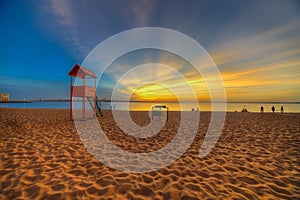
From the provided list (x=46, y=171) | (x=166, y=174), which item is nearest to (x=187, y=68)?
(x=166, y=174)

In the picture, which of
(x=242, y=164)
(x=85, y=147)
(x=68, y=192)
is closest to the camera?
(x=68, y=192)

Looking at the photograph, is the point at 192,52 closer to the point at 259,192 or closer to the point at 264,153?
the point at 264,153

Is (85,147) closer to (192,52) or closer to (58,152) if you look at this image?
(58,152)

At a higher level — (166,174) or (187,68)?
(187,68)

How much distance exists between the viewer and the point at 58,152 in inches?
177

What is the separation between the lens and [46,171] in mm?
3305

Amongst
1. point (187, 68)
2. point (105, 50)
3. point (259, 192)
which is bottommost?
point (259, 192)

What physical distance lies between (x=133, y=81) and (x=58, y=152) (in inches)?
896

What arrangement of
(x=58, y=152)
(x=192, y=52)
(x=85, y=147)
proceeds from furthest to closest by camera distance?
(x=192, y=52), (x=85, y=147), (x=58, y=152)

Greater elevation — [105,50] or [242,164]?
[105,50]

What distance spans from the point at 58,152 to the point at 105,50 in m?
14.7

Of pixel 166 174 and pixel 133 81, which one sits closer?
pixel 166 174

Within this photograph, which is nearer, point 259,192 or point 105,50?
point 259,192

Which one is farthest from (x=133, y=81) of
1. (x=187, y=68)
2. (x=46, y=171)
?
(x=46, y=171)
